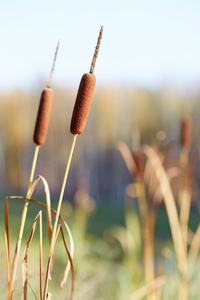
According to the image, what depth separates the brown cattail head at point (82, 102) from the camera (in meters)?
0.45

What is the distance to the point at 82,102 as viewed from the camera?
458mm

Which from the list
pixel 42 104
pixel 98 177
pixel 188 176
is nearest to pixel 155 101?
pixel 98 177

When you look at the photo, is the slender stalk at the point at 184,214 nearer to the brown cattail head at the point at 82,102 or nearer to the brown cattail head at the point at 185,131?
the brown cattail head at the point at 185,131

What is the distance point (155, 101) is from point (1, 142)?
3.38m

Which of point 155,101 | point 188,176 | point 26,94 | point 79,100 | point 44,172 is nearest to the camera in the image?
point 79,100

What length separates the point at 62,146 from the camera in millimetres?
8289

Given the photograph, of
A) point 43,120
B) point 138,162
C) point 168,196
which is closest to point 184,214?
point 168,196

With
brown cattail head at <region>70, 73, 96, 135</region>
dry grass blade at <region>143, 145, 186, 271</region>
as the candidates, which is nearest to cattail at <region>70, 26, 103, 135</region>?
brown cattail head at <region>70, 73, 96, 135</region>

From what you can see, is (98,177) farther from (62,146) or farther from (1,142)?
(1,142)

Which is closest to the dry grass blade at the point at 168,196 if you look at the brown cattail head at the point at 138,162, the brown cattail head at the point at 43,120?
the brown cattail head at the point at 138,162

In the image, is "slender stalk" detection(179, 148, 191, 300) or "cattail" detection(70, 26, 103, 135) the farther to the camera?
"slender stalk" detection(179, 148, 191, 300)

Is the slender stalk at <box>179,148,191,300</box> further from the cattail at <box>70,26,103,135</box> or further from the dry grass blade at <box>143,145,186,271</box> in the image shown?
the cattail at <box>70,26,103,135</box>

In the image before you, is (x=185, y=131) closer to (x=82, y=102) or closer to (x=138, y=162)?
(x=138, y=162)

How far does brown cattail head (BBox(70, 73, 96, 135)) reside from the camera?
454 millimetres
